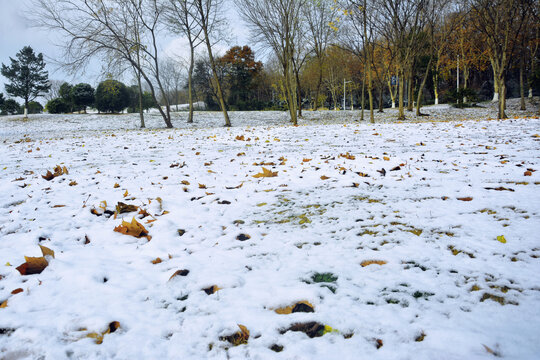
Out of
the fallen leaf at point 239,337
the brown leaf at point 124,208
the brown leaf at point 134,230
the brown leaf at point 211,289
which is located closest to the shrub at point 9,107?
the brown leaf at point 124,208

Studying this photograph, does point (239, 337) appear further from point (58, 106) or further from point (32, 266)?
point (58, 106)

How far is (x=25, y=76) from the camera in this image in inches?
1191

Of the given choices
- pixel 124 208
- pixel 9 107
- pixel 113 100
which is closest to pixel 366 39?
pixel 124 208

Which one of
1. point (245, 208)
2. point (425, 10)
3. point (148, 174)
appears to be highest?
point (425, 10)

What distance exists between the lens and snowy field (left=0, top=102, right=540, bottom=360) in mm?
1157

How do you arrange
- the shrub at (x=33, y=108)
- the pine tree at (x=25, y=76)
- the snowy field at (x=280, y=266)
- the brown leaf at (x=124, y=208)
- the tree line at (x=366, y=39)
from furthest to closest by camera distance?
1. the shrub at (x=33, y=108)
2. the pine tree at (x=25, y=76)
3. the tree line at (x=366, y=39)
4. the brown leaf at (x=124, y=208)
5. the snowy field at (x=280, y=266)

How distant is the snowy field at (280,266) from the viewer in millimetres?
1157

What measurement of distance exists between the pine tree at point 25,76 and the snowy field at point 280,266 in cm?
3702

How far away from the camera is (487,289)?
4.52 ft

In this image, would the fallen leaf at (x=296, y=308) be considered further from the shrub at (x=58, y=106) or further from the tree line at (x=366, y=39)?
the shrub at (x=58, y=106)

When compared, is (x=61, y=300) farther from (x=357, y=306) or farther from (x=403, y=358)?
(x=403, y=358)

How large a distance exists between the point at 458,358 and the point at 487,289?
586 mm

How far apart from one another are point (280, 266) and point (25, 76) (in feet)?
137

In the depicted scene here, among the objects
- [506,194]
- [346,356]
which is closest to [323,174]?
[506,194]
